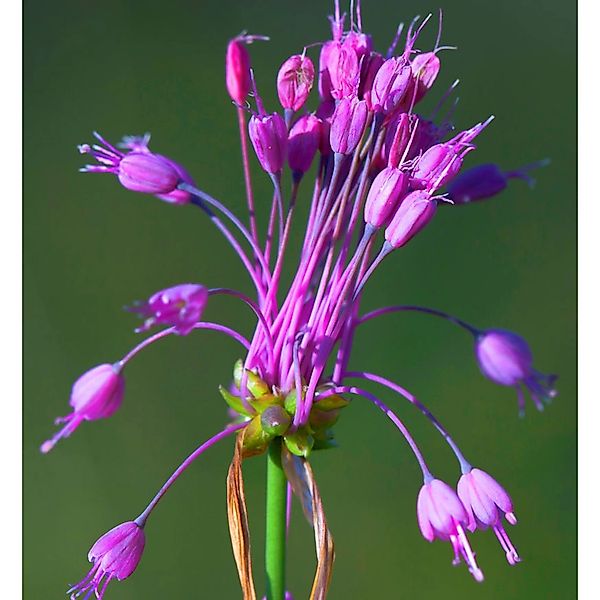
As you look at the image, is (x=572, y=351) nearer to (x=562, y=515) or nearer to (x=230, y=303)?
(x=562, y=515)

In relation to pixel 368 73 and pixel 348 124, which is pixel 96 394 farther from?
pixel 368 73

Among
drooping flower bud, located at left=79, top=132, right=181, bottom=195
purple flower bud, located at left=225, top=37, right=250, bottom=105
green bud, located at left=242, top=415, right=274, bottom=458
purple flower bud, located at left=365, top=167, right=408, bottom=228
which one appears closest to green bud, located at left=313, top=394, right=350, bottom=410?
green bud, located at left=242, top=415, right=274, bottom=458

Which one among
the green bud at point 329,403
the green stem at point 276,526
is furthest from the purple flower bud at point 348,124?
the green stem at point 276,526

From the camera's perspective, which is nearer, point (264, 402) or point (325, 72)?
point (264, 402)

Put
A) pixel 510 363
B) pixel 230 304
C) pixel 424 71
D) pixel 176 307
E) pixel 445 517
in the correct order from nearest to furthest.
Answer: pixel 176 307
pixel 445 517
pixel 424 71
pixel 510 363
pixel 230 304

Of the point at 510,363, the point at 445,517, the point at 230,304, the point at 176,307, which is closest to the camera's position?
the point at 176,307

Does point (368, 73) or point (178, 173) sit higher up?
point (368, 73)

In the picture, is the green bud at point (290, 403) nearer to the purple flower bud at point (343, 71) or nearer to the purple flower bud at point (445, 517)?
the purple flower bud at point (445, 517)

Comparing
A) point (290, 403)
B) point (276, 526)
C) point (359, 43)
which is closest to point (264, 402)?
point (290, 403)
